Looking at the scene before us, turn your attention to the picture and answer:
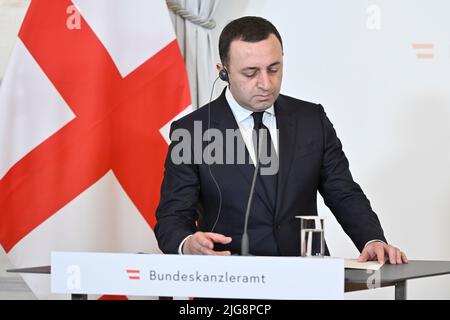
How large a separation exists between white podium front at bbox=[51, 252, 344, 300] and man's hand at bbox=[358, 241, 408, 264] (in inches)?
20.0

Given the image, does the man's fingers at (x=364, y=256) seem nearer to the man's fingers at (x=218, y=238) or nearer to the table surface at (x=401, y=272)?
the table surface at (x=401, y=272)

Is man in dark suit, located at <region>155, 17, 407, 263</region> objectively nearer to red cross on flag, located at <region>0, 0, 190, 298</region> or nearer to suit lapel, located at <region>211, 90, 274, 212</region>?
suit lapel, located at <region>211, 90, 274, 212</region>

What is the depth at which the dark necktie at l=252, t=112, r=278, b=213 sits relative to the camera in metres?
2.31

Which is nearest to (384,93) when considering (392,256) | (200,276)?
(392,256)

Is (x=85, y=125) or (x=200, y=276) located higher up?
(x=85, y=125)

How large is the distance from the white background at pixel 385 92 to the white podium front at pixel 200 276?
216 cm

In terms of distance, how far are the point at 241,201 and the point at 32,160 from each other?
108 cm

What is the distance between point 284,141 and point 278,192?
0.19 meters

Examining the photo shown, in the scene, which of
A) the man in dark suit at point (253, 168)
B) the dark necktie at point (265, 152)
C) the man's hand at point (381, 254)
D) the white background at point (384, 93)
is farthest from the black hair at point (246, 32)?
the white background at point (384, 93)

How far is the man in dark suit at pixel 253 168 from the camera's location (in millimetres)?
2287

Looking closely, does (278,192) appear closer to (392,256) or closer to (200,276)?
(392,256)

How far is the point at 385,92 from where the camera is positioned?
3.62 metres

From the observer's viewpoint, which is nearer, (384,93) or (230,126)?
(230,126)

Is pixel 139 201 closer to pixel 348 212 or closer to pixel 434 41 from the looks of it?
pixel 348 212
